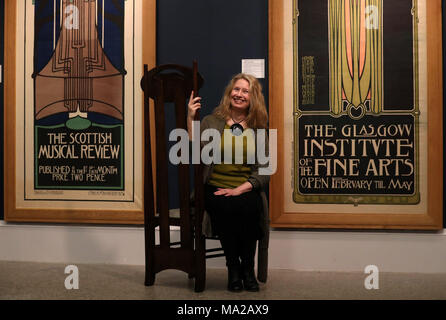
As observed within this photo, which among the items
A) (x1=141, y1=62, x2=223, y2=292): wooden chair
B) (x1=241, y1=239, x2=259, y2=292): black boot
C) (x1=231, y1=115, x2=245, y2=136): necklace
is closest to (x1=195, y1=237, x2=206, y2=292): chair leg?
(x1=141, y1=62, x2=223, y2=292): wooden chair

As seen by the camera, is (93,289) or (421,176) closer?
(93,289)

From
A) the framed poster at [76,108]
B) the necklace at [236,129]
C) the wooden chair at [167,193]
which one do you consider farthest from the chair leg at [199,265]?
the framed poster at [76,108]

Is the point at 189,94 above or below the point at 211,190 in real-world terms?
above

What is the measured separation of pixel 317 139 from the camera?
3.46 m

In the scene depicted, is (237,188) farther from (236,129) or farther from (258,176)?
(236,129)

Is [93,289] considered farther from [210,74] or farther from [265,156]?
[210,74]

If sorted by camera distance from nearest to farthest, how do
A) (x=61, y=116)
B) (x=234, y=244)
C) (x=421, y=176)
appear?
(x=234, y=244)
(x=421, y=176)
(x=61, y=116)

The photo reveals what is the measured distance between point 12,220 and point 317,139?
2.51 m

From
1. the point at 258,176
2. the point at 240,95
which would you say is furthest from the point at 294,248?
the point at 240,95

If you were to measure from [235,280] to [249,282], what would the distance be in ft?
0.29

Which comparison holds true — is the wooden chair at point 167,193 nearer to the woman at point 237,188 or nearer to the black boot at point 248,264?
the woman at point 237,188

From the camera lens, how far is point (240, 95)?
2889 millimetres

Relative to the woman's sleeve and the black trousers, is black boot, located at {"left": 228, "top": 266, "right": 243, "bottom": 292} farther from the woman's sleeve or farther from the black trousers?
the woman's sleeve

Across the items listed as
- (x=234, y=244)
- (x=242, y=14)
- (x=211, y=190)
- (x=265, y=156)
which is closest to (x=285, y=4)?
(x=242, y=14)
